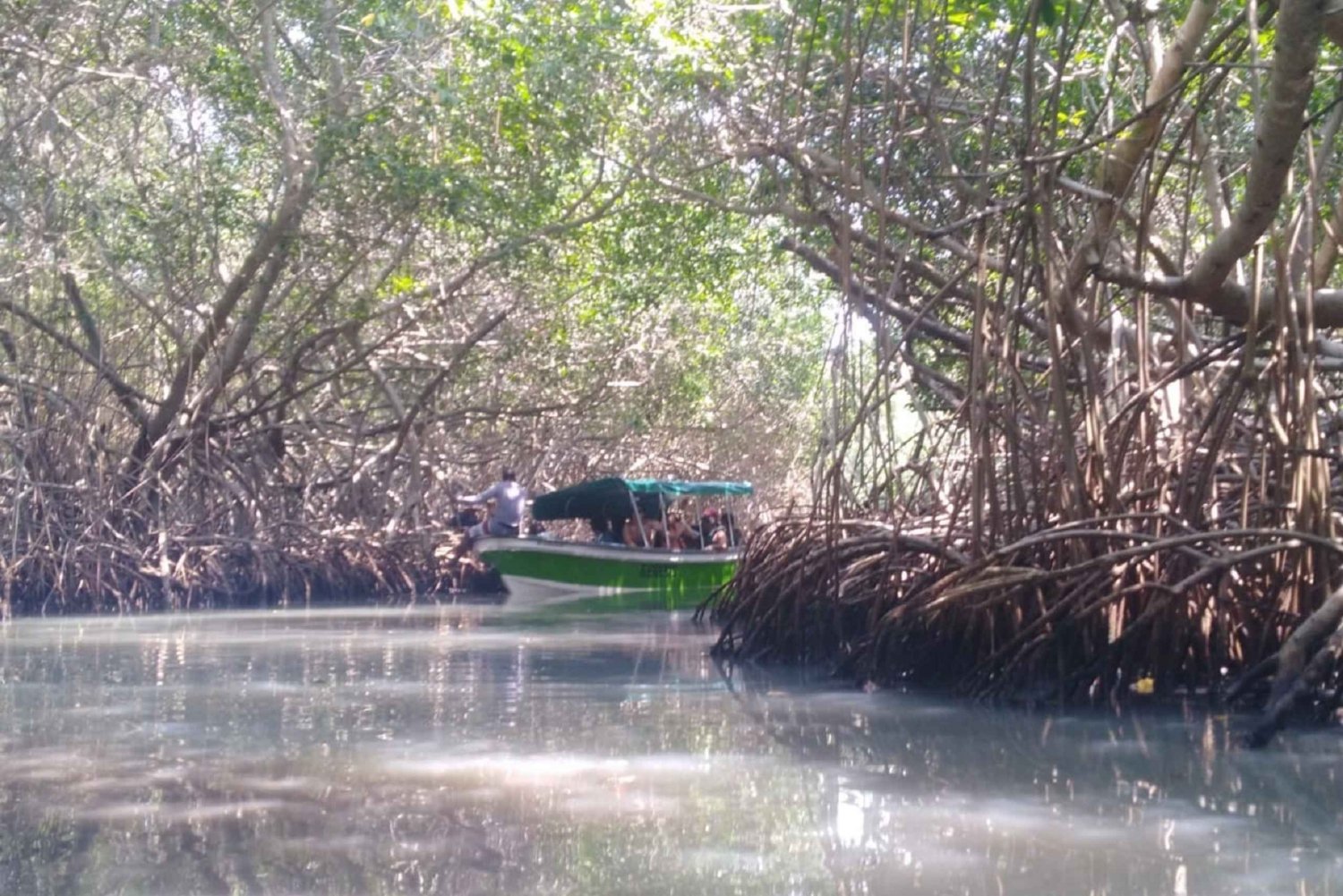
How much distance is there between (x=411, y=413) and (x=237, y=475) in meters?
1.65

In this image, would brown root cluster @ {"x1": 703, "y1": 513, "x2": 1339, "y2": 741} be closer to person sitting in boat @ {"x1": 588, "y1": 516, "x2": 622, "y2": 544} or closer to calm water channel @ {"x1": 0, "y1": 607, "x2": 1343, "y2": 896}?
calm water channel @ {"x1": 0, "y1": 607, "x2": 1343, "y2": 896}

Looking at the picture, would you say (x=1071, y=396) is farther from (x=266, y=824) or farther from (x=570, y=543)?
(x=570, y=543)

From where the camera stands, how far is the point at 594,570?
15.9m

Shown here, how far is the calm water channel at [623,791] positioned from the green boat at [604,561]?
746 centimetres

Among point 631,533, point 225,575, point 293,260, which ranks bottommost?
point 225,575

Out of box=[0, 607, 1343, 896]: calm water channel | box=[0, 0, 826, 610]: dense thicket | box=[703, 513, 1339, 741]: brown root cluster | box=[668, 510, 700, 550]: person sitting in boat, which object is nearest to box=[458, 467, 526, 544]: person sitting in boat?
box=[0, 0, 826, 610]: dense thicket

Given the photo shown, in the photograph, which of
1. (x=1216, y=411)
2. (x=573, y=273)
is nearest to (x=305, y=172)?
(x=573, y=273)

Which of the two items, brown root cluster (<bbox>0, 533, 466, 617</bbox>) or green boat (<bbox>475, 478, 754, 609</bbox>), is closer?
brown root cluster (<bbox>0, 533, 466, 617</bbox>)

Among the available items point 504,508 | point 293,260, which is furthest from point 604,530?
point 293,260

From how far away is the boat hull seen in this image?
15.3 meters

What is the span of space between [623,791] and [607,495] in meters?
11.3

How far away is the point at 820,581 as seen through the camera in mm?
8266

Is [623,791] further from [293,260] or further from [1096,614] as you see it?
[293,260]

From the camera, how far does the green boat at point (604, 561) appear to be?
1539 centimetres
